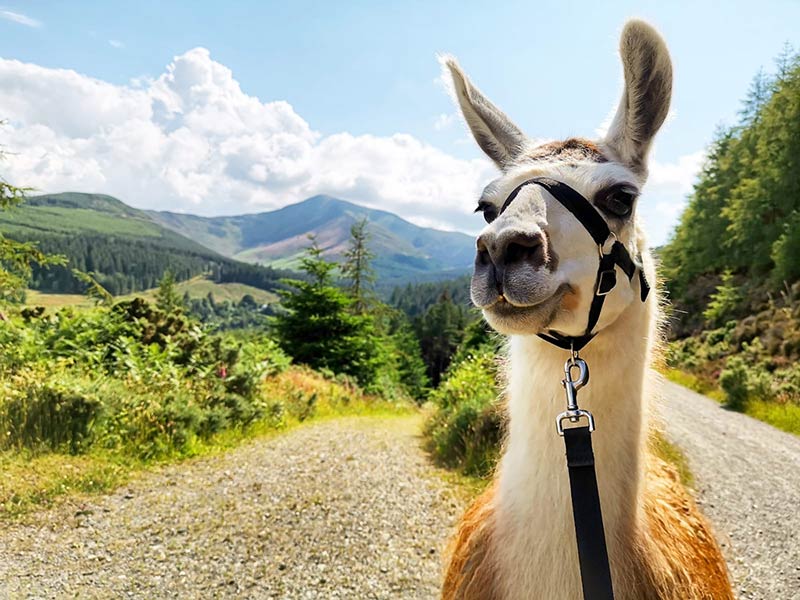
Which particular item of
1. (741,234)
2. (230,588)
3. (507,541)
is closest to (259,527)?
(230,588)

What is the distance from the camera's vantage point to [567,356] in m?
1.83

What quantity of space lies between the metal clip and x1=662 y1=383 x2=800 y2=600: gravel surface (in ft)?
3.63

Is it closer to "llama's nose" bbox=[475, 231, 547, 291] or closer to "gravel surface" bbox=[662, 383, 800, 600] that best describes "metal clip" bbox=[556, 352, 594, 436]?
"llama's nose" bbox=[475, 231, 547, 291]

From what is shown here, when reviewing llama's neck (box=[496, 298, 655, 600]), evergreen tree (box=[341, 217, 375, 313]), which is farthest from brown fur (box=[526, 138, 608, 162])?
evergreen tree (box=[341, 217, 375, 313])

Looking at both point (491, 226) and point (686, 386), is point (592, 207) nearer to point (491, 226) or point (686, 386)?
point (491, 226)

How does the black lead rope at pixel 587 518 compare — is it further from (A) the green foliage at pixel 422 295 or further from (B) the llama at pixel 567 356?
(A) the green foliage at pixel 422 295

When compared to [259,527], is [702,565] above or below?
above

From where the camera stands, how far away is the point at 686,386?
2030 centimetres

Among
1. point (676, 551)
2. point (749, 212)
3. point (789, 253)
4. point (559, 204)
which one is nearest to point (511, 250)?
point (559, 204)

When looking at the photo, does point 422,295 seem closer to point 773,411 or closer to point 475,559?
point 773,411

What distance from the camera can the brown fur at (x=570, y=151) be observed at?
2.07 m

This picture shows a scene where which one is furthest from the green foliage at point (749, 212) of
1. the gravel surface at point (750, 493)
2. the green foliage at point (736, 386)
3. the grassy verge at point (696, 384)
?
the gravel surface at point (750, 493)

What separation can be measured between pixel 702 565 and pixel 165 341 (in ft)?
36.2

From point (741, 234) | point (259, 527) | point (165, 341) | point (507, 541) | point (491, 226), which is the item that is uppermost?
point (741, 234)
